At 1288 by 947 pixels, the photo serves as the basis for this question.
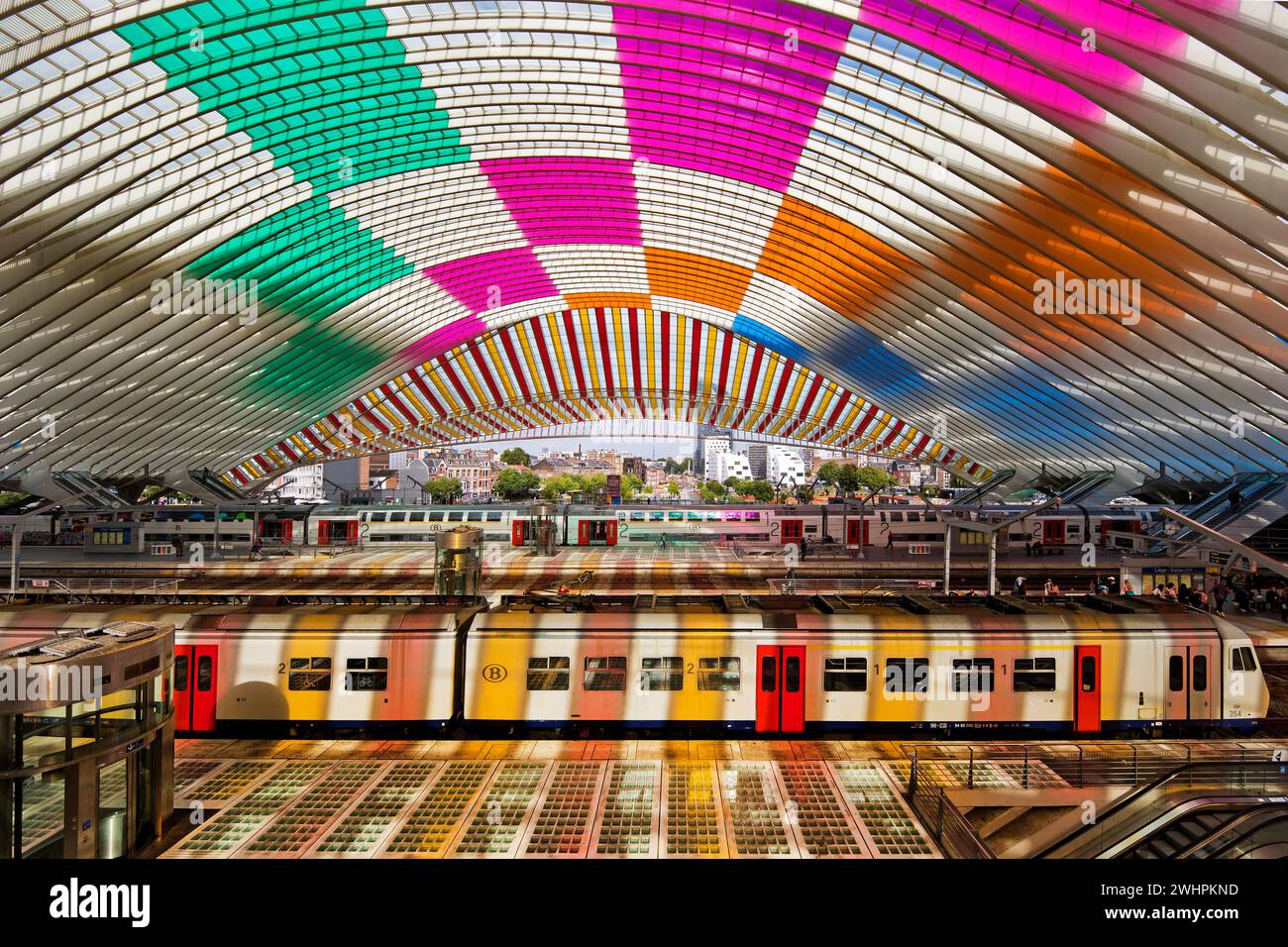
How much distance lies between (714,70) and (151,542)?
43195mm

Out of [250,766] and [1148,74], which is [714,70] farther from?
[250,766]

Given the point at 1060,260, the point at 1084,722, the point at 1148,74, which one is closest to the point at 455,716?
the point at 1084,722

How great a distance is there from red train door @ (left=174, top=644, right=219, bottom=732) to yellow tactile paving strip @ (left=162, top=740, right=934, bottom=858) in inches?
25.4

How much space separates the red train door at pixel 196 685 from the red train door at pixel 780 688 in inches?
436

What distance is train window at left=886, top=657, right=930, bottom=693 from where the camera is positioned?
49.4ft

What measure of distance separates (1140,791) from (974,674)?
3.99 m

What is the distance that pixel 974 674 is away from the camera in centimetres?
1514

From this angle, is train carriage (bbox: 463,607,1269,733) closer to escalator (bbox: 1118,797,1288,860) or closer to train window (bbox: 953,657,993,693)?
train window (bbox: 953,657,993,693)

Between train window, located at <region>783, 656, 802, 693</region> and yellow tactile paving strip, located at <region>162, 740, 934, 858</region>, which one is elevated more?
train window, located at <region>783, 656, 802, 693</region>

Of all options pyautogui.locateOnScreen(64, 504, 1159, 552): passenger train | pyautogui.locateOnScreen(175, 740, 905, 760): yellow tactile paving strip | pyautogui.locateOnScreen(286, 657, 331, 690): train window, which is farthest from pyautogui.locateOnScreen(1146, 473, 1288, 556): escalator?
pyautogui.locateOnScreen(286, 657, 331, 690): train window

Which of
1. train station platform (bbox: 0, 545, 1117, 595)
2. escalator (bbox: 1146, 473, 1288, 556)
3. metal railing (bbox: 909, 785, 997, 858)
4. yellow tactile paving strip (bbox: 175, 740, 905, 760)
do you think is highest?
escalator (bbox: 1146, 473, 1288, 556)

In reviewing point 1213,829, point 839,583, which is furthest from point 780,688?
point 839,583

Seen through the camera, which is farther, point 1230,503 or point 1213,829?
point 1230,503

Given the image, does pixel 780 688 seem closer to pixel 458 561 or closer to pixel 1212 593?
pixel 458 561
